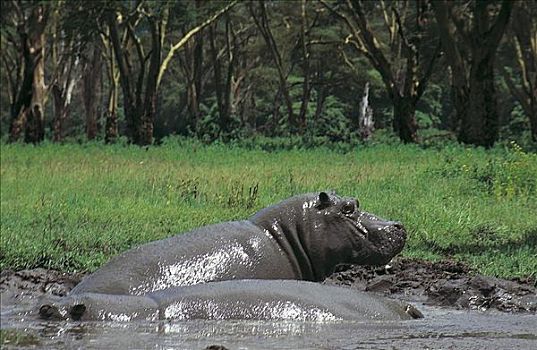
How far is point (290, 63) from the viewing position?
4862 cm

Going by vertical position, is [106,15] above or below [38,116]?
above

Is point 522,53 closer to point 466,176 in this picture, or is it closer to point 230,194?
point 466,176

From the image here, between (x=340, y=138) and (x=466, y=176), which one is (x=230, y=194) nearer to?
(x=466, y=176)

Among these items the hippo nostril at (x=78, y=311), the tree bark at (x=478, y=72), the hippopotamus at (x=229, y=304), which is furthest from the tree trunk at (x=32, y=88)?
the hippo nostril at (x=78, y=311)

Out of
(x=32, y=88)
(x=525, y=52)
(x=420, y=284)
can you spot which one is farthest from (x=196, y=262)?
(x=525, y=52)

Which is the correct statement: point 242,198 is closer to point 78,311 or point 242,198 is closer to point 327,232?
point 327,232

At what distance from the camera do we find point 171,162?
20016mm

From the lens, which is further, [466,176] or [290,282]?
[466,176]

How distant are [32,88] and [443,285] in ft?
70.0

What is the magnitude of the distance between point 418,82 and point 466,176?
39.6 ft

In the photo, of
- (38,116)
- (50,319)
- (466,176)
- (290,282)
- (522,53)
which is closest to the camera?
(50,319)

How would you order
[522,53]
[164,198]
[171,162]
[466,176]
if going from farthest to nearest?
[522,53] < [171,162] < [466,176] < [164,198]

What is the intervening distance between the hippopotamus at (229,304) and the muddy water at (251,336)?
0.06m

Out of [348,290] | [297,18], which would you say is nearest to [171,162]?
[348,290]
